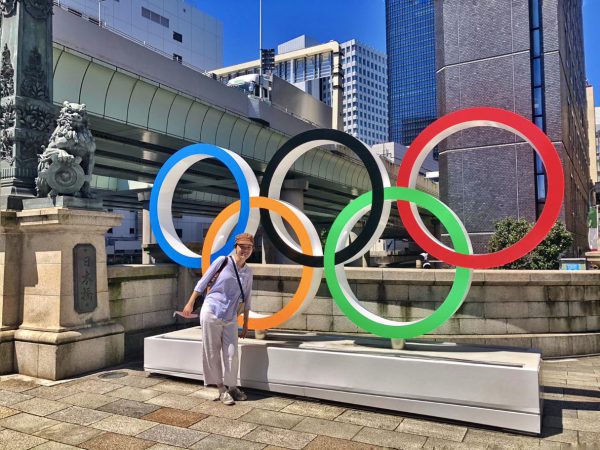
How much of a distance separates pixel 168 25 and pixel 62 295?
88.7 meters

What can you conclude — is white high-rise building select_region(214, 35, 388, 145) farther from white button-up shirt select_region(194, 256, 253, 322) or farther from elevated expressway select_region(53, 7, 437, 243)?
white button-up shirt select_region(194, 256, 253, 322)

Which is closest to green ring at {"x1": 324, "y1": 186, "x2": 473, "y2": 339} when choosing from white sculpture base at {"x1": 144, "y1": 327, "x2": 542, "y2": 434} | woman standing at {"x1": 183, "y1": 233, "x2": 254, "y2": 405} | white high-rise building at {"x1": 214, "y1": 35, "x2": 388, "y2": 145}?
white sculpture base at {"x1": 144, "y1": 327, "x2": 542, "y2": 434}

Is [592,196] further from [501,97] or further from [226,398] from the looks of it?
[226,398]

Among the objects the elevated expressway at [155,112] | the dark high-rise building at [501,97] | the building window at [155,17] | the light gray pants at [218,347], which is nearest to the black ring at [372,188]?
the light gray pants at [218,347]

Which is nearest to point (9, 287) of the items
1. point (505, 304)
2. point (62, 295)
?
point (62, 295)

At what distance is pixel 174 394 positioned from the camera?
7.73 metres

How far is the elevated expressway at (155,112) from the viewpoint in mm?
19000

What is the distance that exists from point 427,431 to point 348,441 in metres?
1.08

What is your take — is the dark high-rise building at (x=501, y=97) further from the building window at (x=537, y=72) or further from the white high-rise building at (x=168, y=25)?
the white high-rise building at (x=168, y=25)

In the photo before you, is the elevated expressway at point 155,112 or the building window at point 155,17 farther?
the building window at point 155,17

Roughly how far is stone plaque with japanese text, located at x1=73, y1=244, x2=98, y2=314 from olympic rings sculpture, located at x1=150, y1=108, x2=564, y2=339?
1.36 metres

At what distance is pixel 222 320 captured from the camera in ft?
23.9

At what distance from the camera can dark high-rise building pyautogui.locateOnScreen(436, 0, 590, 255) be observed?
2766 cm

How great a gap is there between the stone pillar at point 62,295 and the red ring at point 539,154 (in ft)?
19.6
